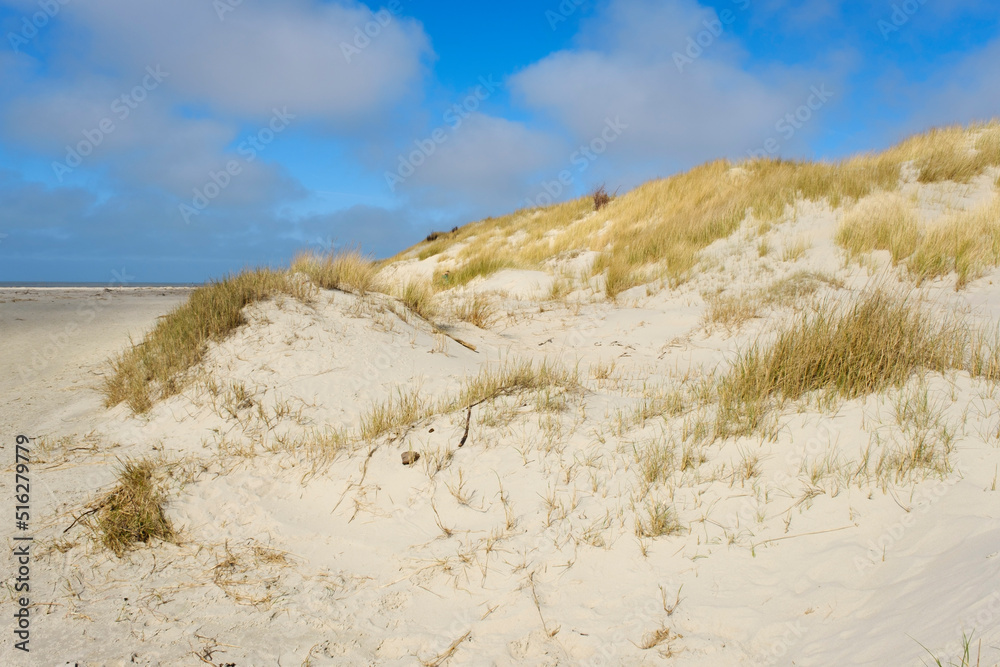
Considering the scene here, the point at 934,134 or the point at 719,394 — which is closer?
the point at 719,394

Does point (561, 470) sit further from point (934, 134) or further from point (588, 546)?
point (934, 134)

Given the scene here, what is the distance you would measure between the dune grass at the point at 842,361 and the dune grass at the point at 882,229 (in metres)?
4.61

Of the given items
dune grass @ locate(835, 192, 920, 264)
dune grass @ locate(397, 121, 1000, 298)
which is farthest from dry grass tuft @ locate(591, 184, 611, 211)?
dune grass @ locate(835, 192, 920, 264)

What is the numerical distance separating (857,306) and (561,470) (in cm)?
275

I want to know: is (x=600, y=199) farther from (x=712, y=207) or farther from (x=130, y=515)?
(x=130, y=515)

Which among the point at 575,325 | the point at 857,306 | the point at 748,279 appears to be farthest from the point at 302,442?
the point at 748,279

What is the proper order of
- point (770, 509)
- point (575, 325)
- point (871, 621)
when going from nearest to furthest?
1. point (871, 621)
2. point (770, 509)
3. point (575, 325)

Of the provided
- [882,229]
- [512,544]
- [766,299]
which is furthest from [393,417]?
[882,229]

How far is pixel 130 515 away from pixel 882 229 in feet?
32.9

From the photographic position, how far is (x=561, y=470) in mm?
3264

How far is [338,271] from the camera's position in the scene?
7043 millimetres

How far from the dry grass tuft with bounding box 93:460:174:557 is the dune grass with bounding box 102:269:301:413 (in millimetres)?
1816

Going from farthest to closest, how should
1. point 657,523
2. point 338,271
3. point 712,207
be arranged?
point 712,207 → point 338,271 → point 657,523

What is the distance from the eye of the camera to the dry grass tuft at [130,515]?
114 inches
